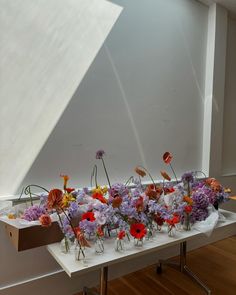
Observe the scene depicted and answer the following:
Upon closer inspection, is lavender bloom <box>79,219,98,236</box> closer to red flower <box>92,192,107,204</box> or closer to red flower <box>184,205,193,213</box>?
red flower <box>92,192,107,204</box>

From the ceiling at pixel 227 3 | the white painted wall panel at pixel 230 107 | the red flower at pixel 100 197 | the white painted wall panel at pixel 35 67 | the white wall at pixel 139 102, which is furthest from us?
the white painted wall panel at pixel 230 107

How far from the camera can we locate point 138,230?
152 centimetres

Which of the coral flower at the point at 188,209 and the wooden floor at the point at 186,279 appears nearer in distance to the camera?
the coral flower at the point at 188,209

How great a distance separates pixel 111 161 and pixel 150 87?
2.86 feet

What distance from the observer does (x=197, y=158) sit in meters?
3.18

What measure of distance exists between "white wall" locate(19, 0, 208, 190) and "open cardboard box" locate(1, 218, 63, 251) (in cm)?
64

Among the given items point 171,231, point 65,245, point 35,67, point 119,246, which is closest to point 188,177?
point 171,231

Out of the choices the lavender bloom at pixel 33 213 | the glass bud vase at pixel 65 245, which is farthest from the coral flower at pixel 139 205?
the lavender bloom at pixel 33 213

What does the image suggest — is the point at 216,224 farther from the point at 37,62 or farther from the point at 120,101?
the point at 37,62

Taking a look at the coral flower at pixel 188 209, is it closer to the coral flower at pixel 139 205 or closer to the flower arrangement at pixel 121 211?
the flower arrangement at pixel 121 211

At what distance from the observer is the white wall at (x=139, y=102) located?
2266 millimetres

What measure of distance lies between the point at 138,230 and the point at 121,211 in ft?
0.49

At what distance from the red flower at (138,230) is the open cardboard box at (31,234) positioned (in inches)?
16.8

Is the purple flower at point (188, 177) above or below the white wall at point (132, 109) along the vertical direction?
below
